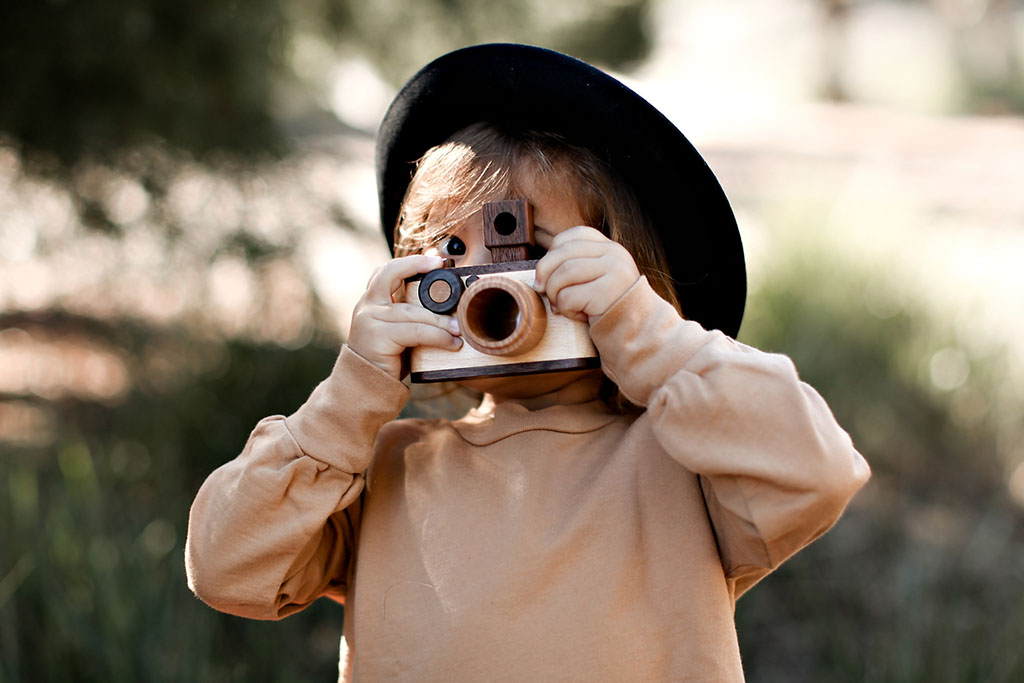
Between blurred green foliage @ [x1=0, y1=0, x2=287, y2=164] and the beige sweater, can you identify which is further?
blurred green foliage @ [x1=0, y1=0, x2=287, y2=164]

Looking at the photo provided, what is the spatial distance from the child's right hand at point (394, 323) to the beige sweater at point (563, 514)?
0.03 meters

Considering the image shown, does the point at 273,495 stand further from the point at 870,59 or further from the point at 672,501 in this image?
the point at 870,59

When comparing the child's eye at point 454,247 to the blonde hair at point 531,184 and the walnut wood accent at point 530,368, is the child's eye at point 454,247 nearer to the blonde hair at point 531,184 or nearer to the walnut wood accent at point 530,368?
the blonde hair at point 531,184

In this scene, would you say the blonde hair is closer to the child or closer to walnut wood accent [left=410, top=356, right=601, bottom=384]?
the child

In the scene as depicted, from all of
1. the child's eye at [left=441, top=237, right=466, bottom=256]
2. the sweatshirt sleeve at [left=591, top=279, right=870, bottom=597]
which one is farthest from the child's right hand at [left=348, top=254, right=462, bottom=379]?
the sweatshirt sleeve at [left=591, top=279, right=870, bottom=597]

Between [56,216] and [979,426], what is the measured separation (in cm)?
380

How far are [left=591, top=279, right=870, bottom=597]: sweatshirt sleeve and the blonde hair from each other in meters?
0.23

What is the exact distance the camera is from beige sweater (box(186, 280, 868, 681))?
1.16 meters

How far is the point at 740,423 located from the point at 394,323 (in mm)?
483

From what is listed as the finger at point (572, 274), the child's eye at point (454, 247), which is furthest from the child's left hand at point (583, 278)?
the child's eye at point (454, 247)

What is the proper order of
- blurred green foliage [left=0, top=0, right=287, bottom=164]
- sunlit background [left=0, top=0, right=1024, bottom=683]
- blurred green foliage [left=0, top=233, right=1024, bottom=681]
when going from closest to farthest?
1. blurred green foliage [left=0, top=233, right=1024, bottom=681]
2. sunlit background [left=0, top=0, right=1024, bottom=683]
3. blurred green foliage [left=0, top=0, right=287, bottom=164]

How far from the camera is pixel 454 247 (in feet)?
4.61

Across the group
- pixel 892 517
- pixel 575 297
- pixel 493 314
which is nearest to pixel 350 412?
pixel 493 314

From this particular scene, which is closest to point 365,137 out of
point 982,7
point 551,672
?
point 551,672
